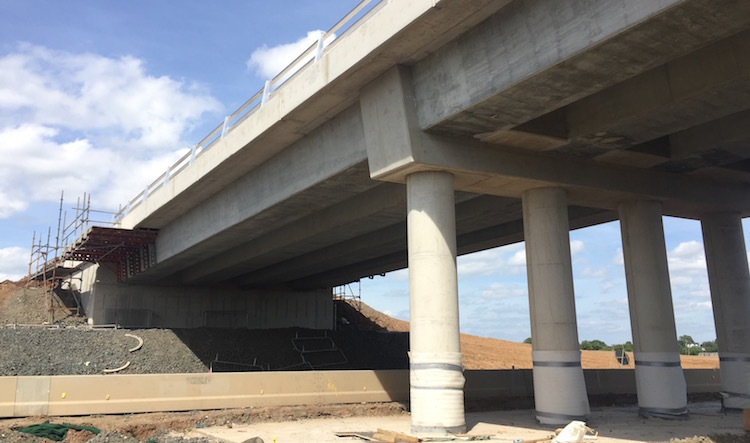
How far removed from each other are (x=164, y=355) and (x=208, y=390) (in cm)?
1382

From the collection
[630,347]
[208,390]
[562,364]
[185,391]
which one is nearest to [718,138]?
[562,364]

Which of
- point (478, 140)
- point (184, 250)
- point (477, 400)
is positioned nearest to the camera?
point (478, 140)

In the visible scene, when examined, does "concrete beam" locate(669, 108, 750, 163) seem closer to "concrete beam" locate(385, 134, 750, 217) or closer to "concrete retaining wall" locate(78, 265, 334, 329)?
"concrete beam" locate(385, 134, 750, 217)

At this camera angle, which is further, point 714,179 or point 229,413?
point 714,179

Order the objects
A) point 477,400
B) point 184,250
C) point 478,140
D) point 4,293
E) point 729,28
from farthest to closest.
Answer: point 4,293
point 184,250
point 477,400
point 478,140
point 729,28

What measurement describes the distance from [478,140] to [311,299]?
30.9 m

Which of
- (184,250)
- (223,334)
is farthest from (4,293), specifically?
(184,250)

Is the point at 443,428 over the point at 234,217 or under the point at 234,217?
under

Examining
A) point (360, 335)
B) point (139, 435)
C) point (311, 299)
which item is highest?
point (311, 299)

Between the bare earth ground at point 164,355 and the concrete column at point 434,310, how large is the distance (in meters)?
4.76

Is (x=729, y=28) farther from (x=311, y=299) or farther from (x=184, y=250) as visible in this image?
(x=311, y=299)

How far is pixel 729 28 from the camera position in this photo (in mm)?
9586

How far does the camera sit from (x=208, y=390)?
17.3 m

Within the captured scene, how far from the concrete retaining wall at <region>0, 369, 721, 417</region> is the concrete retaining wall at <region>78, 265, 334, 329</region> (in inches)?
829
